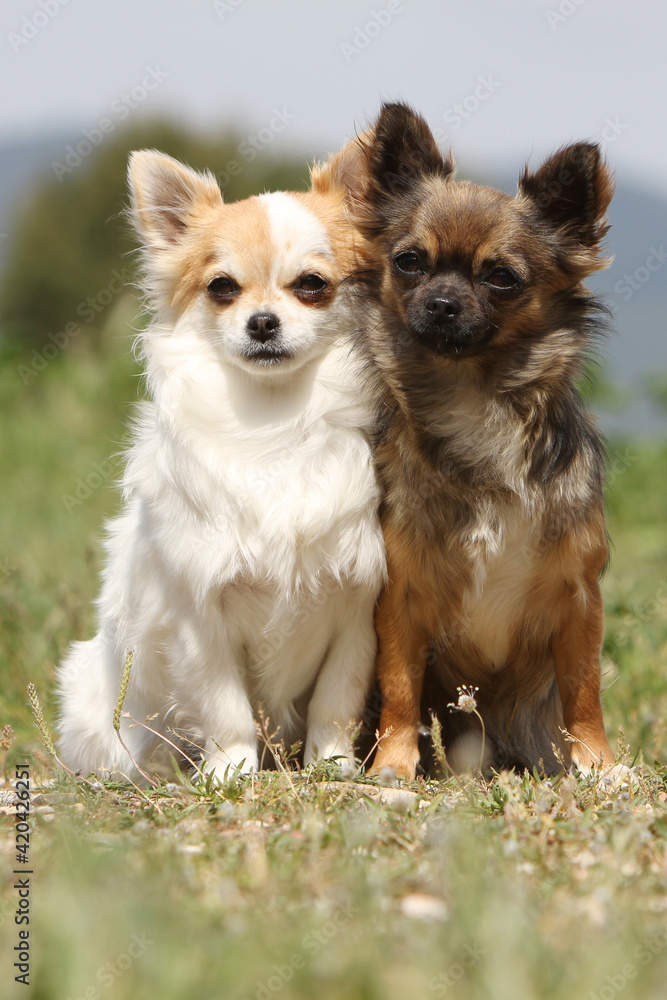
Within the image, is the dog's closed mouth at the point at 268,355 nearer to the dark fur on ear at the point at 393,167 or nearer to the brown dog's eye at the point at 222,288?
the brown dog's eye at the point at 222,288

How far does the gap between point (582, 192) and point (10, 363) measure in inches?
329

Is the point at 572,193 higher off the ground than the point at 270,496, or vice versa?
the point at 572,193

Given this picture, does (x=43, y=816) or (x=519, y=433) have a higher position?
(x=519, y=433)

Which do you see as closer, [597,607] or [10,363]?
[597,607]

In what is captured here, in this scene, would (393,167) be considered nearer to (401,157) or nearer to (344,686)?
(401,157)

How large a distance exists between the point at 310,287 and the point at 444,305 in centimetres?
53

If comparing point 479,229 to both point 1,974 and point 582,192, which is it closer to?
point 582,192

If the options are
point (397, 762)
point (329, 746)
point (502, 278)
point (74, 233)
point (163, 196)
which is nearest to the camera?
point (502, 278)

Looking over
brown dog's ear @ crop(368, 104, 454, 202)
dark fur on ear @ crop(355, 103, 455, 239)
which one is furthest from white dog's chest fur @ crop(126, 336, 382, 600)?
brown dog's ear @ crop(368, 104, 454, 202)

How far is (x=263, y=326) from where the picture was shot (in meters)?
3.14

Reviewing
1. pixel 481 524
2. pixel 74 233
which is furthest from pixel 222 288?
pixel 74 233

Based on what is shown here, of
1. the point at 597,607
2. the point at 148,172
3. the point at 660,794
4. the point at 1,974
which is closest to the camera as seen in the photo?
the point at 1,974

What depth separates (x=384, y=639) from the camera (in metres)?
3.31

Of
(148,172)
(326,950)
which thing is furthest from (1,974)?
(148,172)
